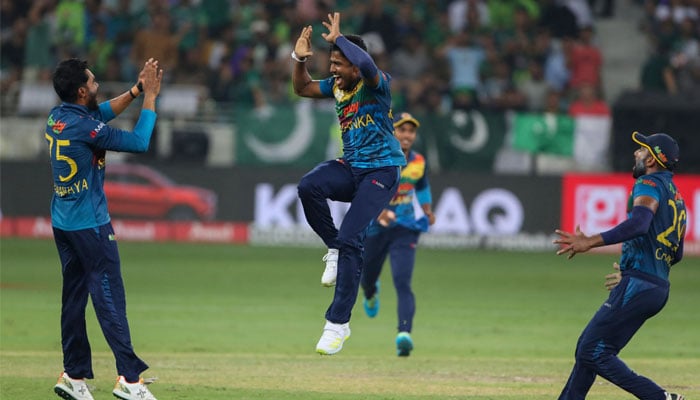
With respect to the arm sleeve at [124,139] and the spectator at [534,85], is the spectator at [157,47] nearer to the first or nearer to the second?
the spectator at [534,85]

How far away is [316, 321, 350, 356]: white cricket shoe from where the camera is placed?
1010 cm

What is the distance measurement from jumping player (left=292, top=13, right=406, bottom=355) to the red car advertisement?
14557mm

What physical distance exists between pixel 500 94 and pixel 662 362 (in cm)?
1367

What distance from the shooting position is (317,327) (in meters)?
16.6

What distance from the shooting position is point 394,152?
10.6 meters

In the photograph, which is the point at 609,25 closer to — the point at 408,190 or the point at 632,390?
the point at 408,190

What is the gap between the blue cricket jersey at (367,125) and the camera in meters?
10.4

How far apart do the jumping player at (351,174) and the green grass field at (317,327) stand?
3.94 feet

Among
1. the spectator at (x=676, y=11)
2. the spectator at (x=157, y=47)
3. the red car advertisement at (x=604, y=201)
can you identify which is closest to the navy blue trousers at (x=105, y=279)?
the red car advertisement at (x=604, y=201)

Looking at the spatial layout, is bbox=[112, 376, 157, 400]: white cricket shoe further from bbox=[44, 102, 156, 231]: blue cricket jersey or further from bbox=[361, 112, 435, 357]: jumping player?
bbox=[361, 112, 435, 357]: jumping player

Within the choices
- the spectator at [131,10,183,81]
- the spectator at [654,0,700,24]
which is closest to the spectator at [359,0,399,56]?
the spectator at [131,10,183,81]

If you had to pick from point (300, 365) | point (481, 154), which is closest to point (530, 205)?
point (481, 154)

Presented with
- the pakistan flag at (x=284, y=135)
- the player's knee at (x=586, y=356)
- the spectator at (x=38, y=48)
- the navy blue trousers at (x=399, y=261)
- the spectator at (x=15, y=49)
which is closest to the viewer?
the player's knee at (x=586, y=356)

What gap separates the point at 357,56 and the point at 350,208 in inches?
50.8
